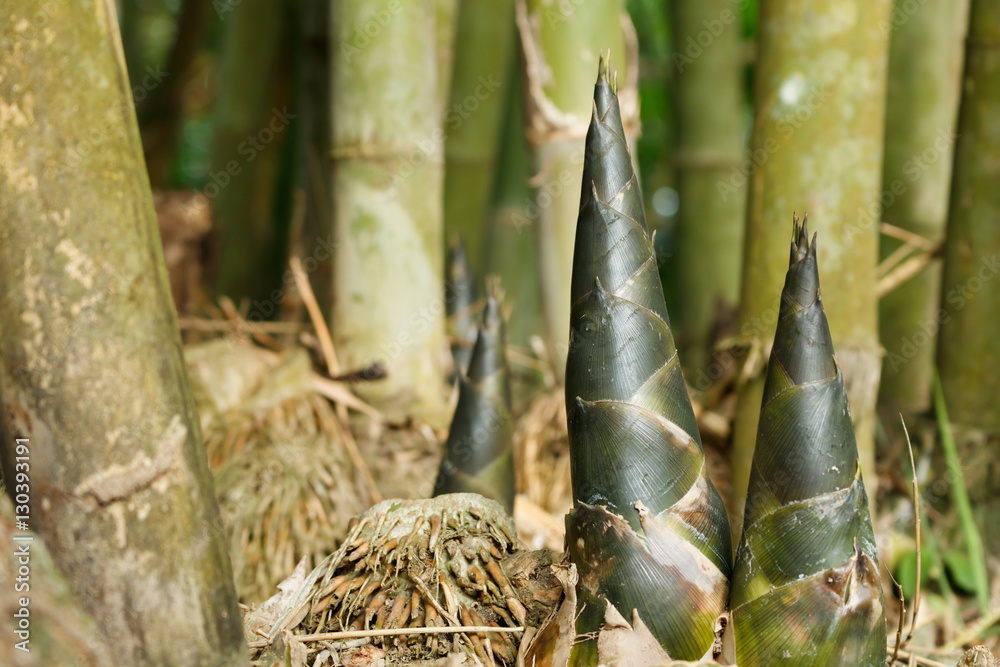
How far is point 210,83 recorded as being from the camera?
18.7ft

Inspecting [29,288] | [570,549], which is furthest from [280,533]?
[29,288]

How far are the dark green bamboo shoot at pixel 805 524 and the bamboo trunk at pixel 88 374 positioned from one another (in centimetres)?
55

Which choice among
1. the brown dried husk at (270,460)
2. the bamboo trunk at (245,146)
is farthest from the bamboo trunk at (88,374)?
the bamboo trunk at (245,146)

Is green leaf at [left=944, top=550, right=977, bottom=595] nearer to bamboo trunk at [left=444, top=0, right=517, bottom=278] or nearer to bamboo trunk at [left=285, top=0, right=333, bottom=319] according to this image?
bamboo trunk at [left=444, top=0, right=517, bottom=278]

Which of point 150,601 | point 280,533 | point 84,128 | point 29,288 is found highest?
point 84,128

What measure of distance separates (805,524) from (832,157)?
1.04 metres

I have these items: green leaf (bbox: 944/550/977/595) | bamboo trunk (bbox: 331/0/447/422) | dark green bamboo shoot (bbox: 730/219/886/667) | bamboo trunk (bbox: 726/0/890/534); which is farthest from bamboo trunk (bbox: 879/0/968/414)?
dark green bamboo shoot (bbox: 730/219/886/667)

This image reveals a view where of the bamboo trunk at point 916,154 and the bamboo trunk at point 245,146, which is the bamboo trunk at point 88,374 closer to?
the bamboo trunk at point 245,146

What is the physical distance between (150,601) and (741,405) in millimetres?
1371

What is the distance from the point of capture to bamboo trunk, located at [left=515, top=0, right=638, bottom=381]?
1.95 meters

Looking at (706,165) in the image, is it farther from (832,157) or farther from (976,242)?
(832,157)

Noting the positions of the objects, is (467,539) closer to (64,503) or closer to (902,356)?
(64,503)

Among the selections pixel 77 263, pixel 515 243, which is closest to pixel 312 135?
pixel 515 243

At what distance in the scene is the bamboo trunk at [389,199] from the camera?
2006 mm
